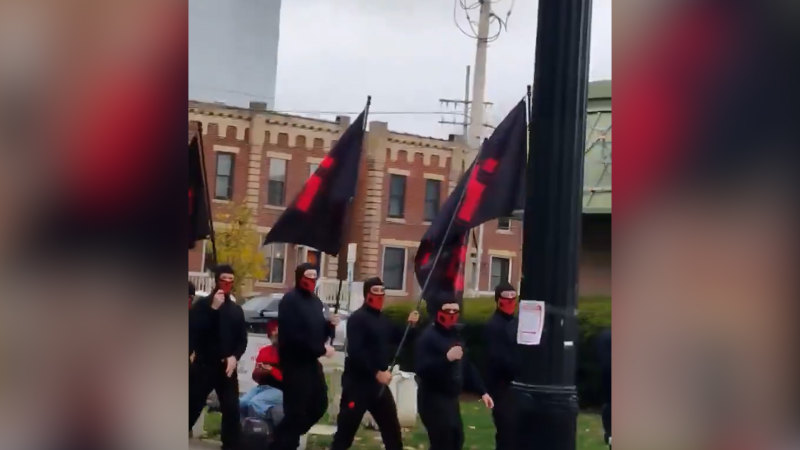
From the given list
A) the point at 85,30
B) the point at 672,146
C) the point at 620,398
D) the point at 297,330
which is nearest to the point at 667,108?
the point at 672,146

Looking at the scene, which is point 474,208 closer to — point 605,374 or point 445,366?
point 445,366

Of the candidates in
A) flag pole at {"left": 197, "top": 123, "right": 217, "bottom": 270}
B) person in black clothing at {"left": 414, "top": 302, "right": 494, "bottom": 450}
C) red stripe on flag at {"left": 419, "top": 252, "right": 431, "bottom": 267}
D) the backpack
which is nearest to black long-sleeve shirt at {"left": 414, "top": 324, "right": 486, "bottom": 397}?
person in black clothing at {"left": 414, "top": 302, "right": 494, "bottom": 450}

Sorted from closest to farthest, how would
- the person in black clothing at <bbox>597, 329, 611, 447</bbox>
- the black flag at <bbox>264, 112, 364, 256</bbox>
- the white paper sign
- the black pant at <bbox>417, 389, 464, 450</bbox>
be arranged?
1. the person in black clothing at <bbox>597, 329, 611, 447</bbox>
2. the white paper sign
3. the black pant at <bbox>417, 389, 464, 450</bbox>
4. the black flag at <bbox>264, 112, 364, 256</bbox>

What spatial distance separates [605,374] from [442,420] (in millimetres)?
583

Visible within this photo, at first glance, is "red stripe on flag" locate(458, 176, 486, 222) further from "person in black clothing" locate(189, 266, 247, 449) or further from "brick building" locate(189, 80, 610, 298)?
"person in black clothing" locate(189, 266, 247, 449)

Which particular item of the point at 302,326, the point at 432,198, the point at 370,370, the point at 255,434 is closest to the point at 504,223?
the point at 432,198

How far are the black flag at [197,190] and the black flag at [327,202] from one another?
27 cm

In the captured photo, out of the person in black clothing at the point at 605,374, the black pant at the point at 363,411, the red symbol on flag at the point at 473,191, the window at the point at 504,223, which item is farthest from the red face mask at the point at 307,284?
the person in black clothing at the point at 605,374

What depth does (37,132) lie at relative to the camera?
3.50m

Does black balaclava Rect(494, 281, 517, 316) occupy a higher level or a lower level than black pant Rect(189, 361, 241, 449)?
higher

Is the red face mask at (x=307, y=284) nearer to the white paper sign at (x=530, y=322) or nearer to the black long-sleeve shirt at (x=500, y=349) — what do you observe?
the black long-sleeve shirt at (x=500, y=349)

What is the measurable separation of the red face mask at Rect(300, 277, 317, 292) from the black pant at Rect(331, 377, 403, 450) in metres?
0.35

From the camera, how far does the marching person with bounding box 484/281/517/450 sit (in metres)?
2.97

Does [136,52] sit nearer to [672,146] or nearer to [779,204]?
[672,146]
